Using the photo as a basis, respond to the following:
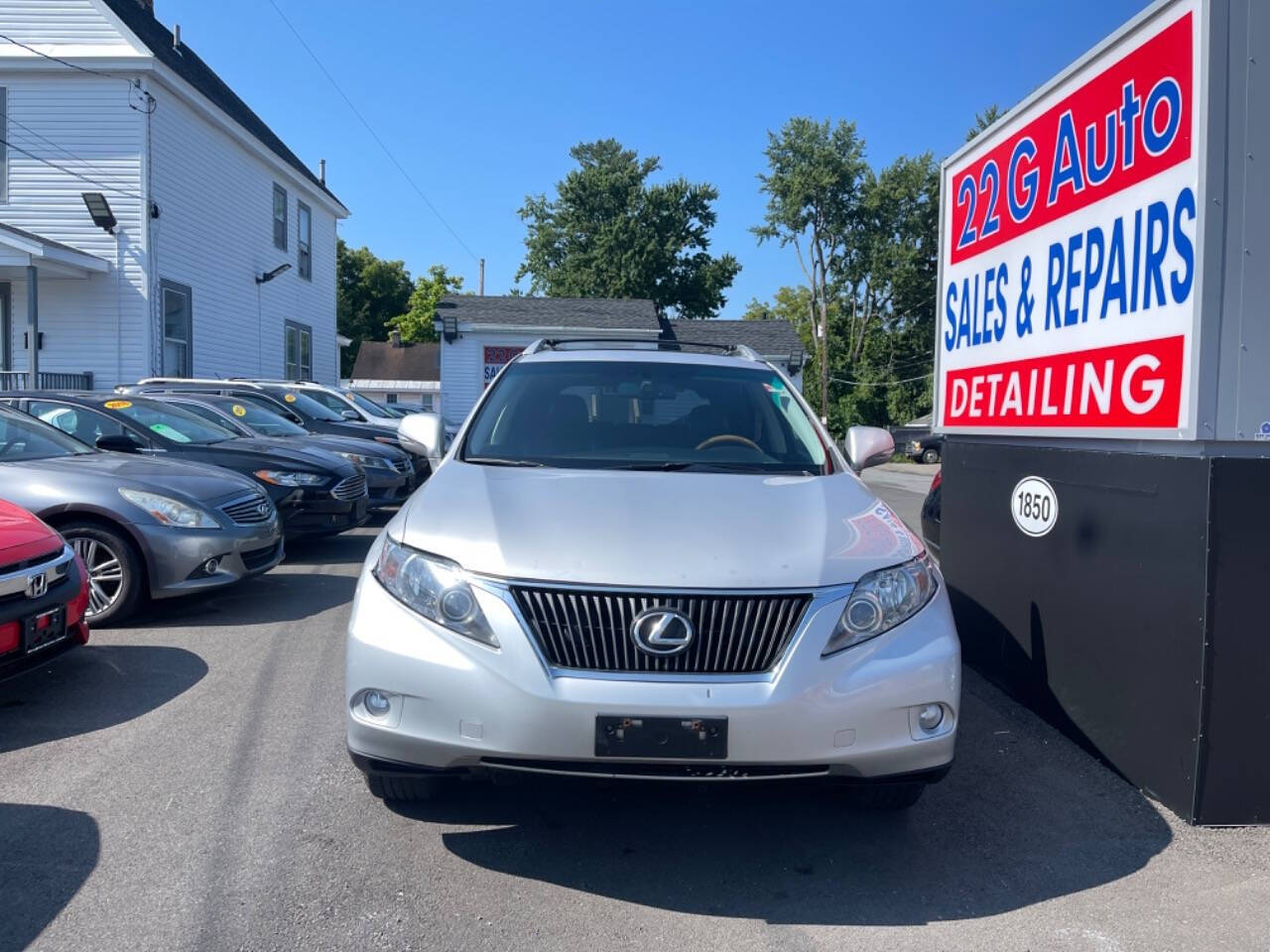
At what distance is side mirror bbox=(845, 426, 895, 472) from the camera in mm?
4812

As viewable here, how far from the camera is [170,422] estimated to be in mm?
9328

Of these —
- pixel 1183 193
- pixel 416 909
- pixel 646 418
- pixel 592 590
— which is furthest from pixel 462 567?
pixel 1183 193

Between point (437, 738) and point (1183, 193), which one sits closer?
point (437, 738)

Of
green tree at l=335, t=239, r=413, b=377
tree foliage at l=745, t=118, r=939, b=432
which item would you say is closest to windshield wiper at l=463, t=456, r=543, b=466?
tree foliage at l=745, t=118, r=939, b=432

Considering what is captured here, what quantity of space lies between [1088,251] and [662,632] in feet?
9.06

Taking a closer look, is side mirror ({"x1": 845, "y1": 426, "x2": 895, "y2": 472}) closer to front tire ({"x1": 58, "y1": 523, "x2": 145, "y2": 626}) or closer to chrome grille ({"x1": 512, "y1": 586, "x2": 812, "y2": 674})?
chrome grille ({"x1": 512, "y1": 586, "x2": 812, "y2": 674})

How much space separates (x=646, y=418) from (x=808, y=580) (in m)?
1.71

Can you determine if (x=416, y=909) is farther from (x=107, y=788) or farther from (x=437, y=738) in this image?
(x=107, y=788)

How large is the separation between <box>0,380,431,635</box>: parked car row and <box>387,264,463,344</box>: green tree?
6026 centimetres

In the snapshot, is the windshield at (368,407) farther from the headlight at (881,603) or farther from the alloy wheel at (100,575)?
the headlight at (881,603)

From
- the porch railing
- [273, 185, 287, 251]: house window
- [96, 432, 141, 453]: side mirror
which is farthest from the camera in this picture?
[273, 185, 287, 251]: house window

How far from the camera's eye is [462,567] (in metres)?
3.14

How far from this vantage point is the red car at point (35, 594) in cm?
441

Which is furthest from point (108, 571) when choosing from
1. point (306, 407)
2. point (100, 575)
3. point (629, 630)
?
point (306, 407)
